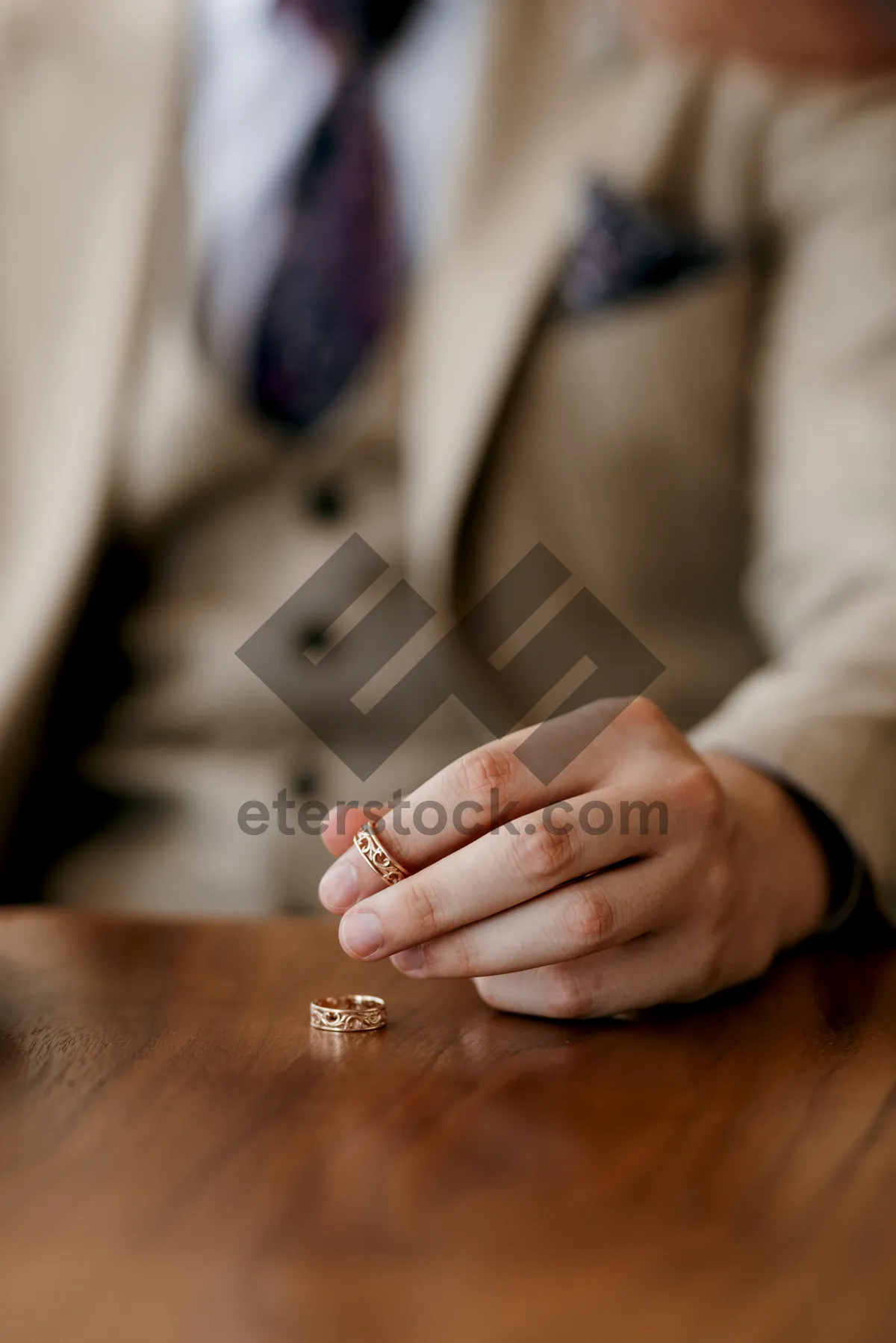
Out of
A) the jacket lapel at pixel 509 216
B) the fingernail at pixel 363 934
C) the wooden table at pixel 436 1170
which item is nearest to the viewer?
the wooden table at pixel 436 1170

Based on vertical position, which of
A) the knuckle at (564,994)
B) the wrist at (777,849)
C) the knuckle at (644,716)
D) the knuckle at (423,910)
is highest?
the knuckle at (423,910)

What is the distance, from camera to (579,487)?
1.00 meters

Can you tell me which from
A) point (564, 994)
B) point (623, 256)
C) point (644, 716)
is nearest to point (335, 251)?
point (623, 256)

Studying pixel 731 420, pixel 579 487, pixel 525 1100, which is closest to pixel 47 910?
pixel 525 1100

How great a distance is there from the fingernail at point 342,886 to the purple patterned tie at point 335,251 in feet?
1.93

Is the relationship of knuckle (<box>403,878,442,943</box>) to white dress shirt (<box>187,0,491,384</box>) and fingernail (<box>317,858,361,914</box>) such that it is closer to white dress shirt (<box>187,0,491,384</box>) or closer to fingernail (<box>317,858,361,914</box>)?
fingernail (<box>317,858,361,914</box>)

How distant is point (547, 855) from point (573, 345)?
2.04ft

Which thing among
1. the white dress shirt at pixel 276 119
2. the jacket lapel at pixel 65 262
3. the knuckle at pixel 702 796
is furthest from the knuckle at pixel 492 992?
the white dress shirt at pixel 276 119

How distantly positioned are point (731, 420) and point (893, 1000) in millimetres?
612

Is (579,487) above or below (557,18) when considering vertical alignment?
below

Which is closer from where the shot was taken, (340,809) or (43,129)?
(340,809)

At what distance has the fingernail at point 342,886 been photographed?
0.51 m

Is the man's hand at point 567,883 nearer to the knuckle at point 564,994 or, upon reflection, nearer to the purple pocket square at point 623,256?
the knuckle at point 564,994

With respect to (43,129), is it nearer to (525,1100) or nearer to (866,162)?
(866,162)
